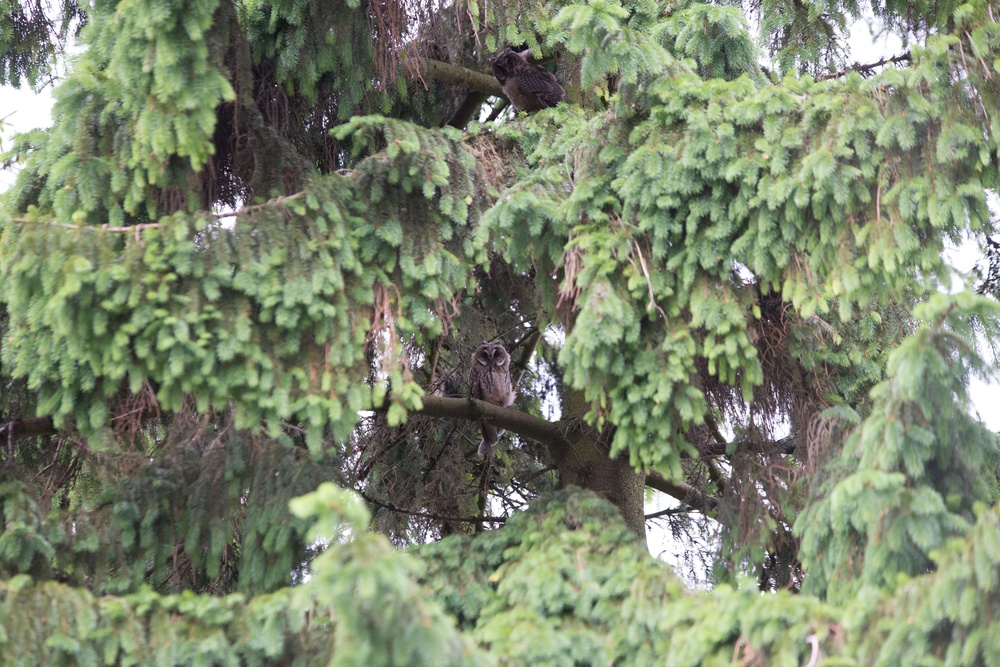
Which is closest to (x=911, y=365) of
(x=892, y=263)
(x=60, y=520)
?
(x=892, y=263)

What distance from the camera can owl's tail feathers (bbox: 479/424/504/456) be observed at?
22.9 feet

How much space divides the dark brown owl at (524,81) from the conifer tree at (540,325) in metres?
0.79

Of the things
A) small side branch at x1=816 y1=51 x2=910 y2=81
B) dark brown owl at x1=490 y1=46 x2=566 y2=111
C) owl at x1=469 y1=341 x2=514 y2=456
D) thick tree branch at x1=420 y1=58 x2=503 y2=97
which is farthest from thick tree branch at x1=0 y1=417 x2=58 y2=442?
small side branch at x1=816 y1=51 x2=910 y2=81

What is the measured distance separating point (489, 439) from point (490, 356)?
0.62 metres

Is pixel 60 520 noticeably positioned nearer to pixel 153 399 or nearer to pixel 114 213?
pixel 153 399

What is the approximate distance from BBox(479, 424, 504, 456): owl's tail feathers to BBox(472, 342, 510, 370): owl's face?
0.48m

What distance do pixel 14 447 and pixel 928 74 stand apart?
478cm

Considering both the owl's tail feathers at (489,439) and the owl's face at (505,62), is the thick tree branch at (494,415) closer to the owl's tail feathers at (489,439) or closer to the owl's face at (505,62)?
the owl's tail feathers at (489,439)

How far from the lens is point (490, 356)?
7359mm

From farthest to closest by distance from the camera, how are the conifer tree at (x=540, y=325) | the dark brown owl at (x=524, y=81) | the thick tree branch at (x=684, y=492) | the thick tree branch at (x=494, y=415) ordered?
the dark brown owl at (x=524, y=81)
the thick tree branch at (x=684, y=492)
the thick tree branch at (x=494, y=415)
the conifer tree at (x=540, y=325)

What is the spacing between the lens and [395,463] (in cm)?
704

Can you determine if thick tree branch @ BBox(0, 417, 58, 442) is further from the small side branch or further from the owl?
the small side branch

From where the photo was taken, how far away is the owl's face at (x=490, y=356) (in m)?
7.37

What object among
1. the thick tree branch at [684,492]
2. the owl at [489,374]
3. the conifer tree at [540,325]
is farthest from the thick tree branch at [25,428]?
the thick tree branch at [684,492]
